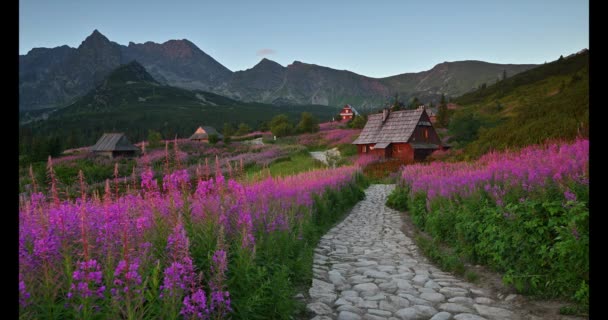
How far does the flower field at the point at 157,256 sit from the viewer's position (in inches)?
103

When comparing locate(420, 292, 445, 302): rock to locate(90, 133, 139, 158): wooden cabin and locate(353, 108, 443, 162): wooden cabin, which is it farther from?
locate(90, 133, 139, 158): wooden cabin

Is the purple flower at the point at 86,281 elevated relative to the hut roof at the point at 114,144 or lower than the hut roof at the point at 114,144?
lower

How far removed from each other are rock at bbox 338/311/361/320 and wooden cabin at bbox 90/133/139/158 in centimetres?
3461

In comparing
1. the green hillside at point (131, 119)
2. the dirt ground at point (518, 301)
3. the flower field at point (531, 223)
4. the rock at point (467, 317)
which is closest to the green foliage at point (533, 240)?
the flower field at point (531, 223)

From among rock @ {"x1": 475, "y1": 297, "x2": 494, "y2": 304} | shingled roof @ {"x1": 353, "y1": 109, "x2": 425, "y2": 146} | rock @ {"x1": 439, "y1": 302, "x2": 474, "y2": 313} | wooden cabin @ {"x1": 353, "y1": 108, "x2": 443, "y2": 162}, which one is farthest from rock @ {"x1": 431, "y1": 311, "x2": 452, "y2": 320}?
shingled roof @ {"x1": 353, "y1": 109, "x2": 425, "y2": 146}

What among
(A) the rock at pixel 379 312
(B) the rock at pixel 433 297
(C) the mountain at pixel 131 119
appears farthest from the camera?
(C) the mountain at pixel 131 119

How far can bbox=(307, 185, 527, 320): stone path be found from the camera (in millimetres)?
4801

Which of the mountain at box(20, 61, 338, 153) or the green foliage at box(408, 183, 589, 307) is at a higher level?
the mountain at box(20, 61, 338, 153)

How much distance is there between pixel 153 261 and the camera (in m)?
3.61

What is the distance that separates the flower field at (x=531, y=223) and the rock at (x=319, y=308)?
8.63 feet

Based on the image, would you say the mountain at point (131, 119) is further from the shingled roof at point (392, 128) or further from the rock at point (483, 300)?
the rock at point (483, 300)

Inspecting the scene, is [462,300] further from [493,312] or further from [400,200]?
[400,200]

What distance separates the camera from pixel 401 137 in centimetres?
3516

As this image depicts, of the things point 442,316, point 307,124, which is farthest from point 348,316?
point 307,124
